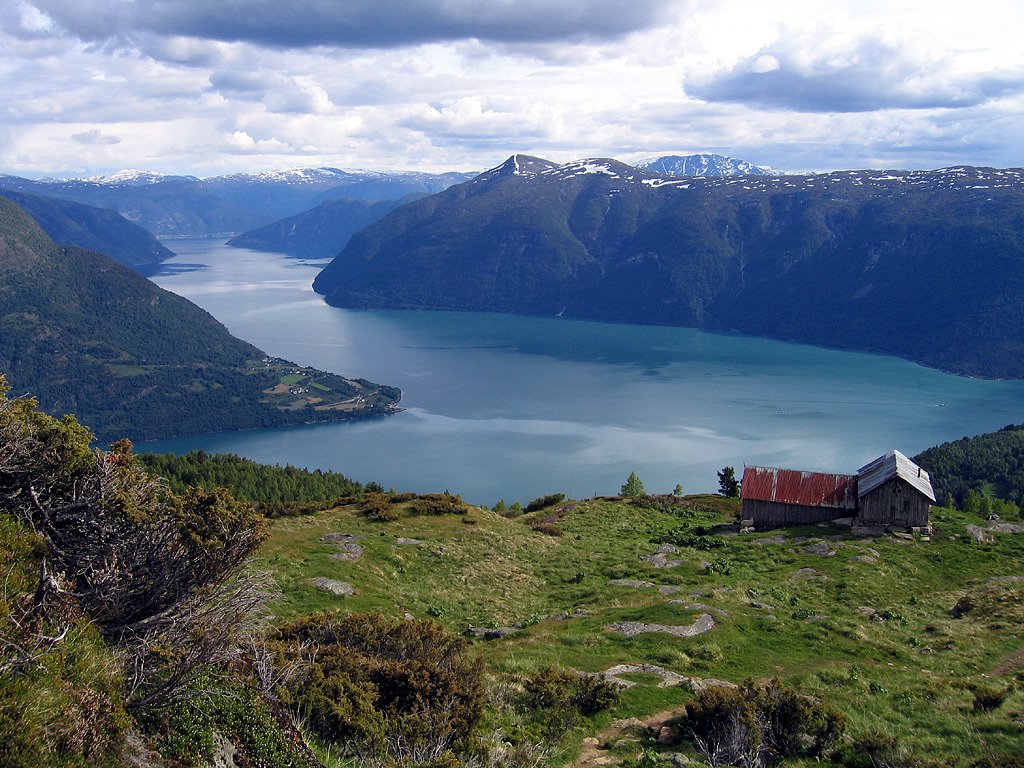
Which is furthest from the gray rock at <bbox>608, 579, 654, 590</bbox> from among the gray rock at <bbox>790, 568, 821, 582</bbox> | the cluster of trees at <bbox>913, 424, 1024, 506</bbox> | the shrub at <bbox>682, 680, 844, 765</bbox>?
the cluster of trees at <bbox>913, 424, 1024, 506</bbox>

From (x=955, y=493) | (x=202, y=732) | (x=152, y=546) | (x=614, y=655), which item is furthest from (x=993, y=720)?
(x=955, y=493)

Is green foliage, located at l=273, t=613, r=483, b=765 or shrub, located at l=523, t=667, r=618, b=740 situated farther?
shrub, located at l=523, t=667, r=618, b=740

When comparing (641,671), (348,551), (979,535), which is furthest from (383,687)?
(979,535)

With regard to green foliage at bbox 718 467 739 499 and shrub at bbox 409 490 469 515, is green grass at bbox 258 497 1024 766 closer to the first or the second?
shrub at bbox 409 490 469 515

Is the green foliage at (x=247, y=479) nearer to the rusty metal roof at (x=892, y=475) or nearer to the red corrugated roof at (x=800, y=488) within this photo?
the red corrugated roof at (x=800, y=488)

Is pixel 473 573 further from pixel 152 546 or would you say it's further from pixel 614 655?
pixel 152 546

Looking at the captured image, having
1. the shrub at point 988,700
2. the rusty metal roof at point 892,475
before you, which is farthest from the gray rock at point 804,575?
the shrub at point 988,700

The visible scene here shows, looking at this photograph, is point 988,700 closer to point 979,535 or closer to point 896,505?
point 979,535
